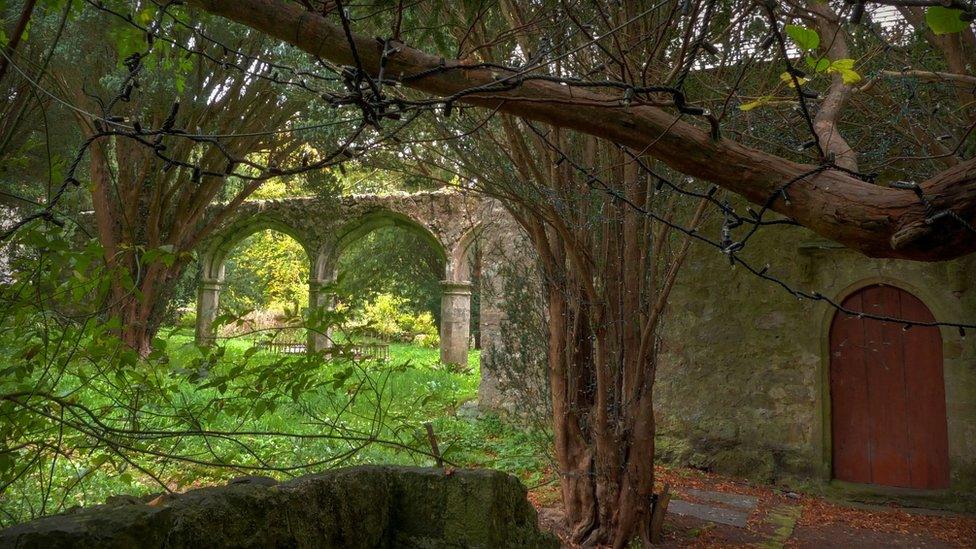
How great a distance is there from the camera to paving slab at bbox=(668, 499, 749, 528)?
17.1ft

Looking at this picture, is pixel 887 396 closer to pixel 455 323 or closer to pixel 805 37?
pixel 805 37

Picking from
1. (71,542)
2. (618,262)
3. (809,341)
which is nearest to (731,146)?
(71,542)

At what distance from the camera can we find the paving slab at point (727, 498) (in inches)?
225

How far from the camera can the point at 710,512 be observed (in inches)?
214

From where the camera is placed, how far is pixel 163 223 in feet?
36.3

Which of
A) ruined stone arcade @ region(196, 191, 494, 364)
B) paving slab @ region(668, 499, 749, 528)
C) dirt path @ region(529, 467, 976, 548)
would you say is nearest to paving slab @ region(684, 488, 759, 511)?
dirt path @ region(529, 467, 976, 548)

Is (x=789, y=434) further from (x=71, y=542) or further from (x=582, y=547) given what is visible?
(x=71, y=542)

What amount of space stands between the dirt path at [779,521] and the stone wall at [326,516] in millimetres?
2418

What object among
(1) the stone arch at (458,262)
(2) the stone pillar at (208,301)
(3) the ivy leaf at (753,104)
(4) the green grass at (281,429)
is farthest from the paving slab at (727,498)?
(2) the stone pillar at (208,301)

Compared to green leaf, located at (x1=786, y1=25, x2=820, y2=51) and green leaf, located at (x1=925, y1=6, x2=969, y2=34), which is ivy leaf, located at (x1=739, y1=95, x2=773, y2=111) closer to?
green leaf, located at (x1=786, y1=25, x2=820, y2=51)

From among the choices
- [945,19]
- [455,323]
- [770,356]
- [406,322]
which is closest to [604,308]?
[770,356]

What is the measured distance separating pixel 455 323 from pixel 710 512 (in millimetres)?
9466

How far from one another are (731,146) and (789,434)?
17.9 ft

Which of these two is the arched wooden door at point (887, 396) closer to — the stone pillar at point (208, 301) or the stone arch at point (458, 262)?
the stone arch at point (458, 262)
